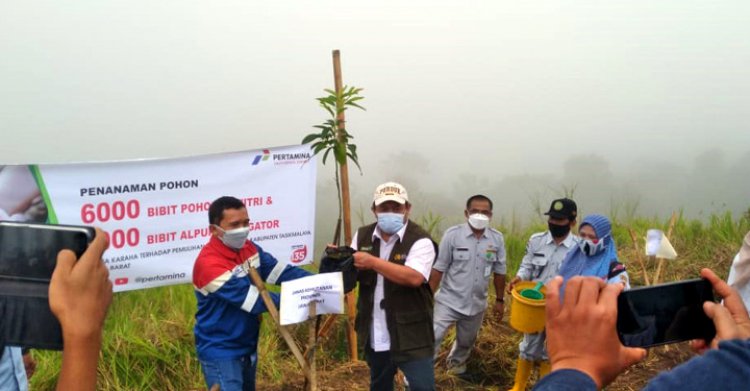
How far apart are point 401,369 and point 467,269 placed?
1.49 m

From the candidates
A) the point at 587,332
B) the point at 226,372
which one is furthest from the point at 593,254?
the point at 587,332

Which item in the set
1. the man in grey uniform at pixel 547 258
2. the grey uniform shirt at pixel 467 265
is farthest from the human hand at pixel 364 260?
the grey uniform shirt at pixel 467 265

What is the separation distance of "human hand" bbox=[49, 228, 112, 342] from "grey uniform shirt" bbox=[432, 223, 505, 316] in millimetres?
3733

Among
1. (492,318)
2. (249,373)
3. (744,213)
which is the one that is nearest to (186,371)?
(249,373)

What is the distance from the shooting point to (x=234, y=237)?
2.97m

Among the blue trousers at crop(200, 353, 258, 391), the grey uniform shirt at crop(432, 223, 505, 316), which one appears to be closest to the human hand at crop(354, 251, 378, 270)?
the blue trousers at crop(200, 353, 258, 391)

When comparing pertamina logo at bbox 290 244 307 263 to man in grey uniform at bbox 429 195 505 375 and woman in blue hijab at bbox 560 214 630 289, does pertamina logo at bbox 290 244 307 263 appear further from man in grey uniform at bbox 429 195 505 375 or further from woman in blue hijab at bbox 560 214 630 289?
woman in blue hijab at bbox 560 214 630 289

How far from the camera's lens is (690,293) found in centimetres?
110

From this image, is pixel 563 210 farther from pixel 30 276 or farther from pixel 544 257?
pixel 30 276

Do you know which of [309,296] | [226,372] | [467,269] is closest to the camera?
[309,296]

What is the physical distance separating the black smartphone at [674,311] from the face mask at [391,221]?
225cm

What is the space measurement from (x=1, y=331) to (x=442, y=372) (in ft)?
13.6

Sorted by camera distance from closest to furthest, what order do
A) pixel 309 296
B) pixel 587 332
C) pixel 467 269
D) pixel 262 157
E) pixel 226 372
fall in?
pixel 587 332
pixel 309 296
pixel 226 372
pixel 262 157
pixel 467 269

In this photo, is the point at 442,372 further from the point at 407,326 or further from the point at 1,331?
the point at 1,331
